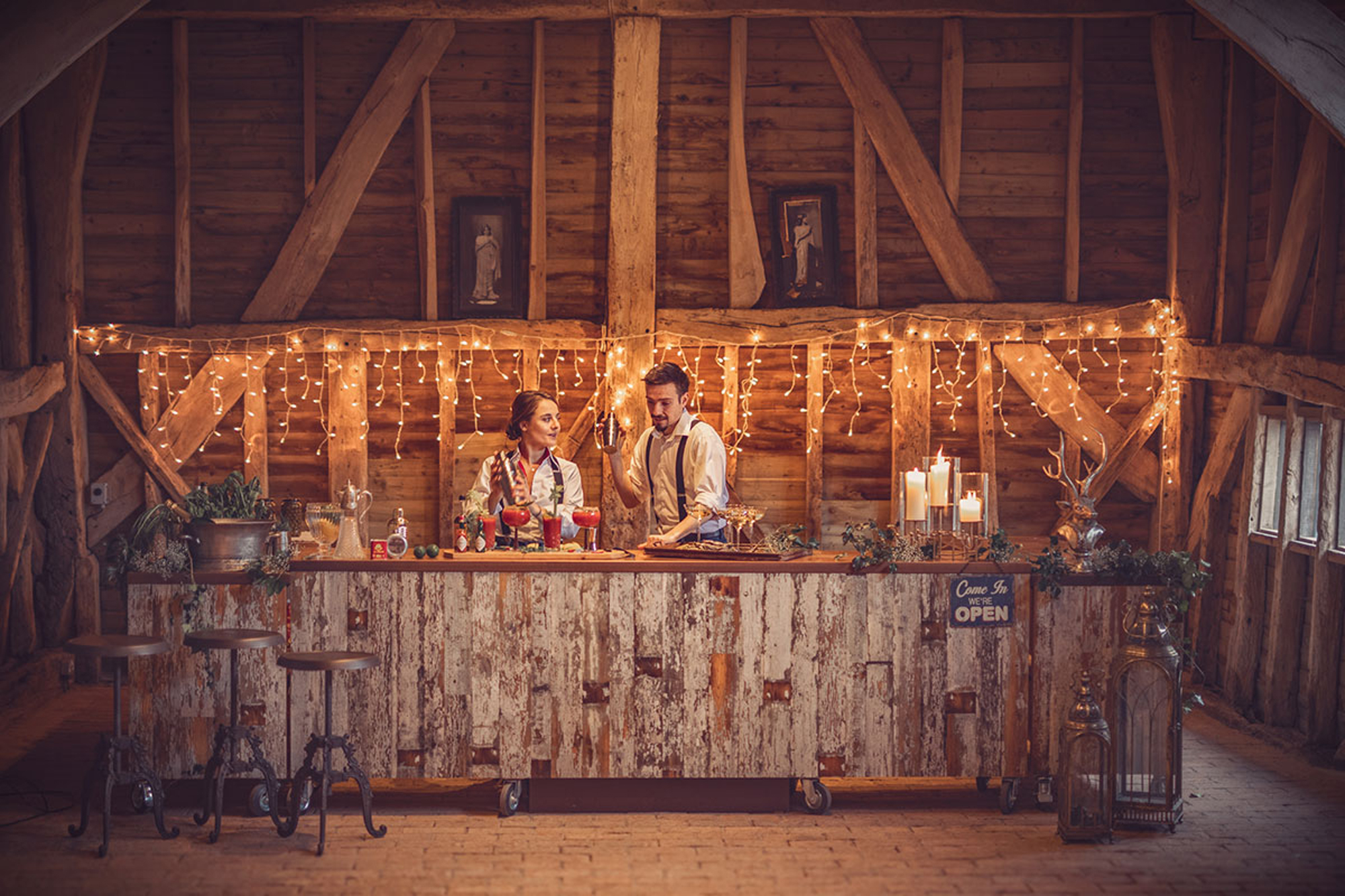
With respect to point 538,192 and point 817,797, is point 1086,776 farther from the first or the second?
point 538,192

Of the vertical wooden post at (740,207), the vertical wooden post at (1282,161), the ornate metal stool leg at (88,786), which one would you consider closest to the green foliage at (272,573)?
the ornate metal stool leg at (88,786)

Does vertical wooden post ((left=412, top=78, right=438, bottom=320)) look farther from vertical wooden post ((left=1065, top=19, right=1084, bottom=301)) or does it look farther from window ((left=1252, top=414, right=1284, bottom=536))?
window ((left=1252, top=414, right=1284, bottom=536))

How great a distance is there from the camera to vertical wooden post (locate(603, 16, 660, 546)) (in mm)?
7785

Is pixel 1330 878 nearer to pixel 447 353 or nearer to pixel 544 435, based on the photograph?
pixel 544 435

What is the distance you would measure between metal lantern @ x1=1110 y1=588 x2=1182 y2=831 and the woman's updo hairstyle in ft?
9.44

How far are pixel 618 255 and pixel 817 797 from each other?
361 centimetres

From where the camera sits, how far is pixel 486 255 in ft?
27.2

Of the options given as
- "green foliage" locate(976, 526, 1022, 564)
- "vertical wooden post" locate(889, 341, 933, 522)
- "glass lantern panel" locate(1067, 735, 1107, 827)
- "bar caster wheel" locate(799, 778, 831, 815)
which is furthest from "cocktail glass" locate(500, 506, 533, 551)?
"vertical wooden post" locate(889, 341, 933, 522)

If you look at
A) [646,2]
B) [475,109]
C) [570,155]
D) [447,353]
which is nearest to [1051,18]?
[646,2]

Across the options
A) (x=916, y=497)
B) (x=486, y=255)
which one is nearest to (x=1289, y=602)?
(x=916, y=497)

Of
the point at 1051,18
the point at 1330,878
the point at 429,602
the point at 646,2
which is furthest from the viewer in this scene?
the point at 1051,18

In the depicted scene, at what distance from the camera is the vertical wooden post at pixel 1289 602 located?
693cm

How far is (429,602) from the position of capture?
5664 millimetres

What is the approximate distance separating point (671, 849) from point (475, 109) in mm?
4950
